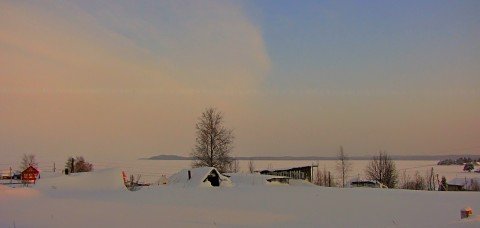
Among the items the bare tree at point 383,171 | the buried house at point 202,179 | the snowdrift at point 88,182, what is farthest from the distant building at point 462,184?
the snowdrift at point 88,182

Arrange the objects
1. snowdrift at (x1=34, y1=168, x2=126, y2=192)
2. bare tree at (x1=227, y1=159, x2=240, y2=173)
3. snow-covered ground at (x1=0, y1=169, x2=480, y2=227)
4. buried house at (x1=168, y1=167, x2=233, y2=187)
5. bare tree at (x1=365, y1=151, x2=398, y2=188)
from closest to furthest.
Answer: snow-covered ground at (x1=0, y1=169, x2=480, y2=227), snowdrift at (x1=34, y1=168, x2=126, y2=192), buried house at (x1=168, y1=167, x2=233, y2=187), bare tree at (x1=227, y1=159, x2=240, y2=173), bare tree at (x1=365, y1=151, x2=398, y2=188)

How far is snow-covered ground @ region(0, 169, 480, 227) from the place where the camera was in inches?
589

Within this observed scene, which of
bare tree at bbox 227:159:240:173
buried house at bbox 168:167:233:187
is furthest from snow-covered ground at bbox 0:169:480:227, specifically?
bare tree at bbox 227:159:240:173

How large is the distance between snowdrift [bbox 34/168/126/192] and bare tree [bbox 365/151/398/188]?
55.9 m

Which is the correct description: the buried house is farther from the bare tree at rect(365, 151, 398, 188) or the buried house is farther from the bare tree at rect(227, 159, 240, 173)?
the bare tree at rect(365, 151, 398, 188)

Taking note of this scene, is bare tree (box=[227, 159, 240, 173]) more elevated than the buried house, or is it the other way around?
the buried house

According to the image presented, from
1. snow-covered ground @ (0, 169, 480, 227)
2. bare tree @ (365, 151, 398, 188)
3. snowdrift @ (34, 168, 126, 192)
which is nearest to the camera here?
snow-covered ground @ (0, 169, 480, 227)

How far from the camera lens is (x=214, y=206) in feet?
Result: 61.2

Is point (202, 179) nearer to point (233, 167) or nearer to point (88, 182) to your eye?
point (88, 182)

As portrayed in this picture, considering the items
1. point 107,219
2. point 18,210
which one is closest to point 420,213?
point 107,219

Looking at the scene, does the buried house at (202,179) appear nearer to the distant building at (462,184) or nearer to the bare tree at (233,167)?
the bare tree at (233,167)

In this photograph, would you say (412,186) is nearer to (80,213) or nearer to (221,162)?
(221,162)

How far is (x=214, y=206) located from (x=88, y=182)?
8.75 metres

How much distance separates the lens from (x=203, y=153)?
182ft
